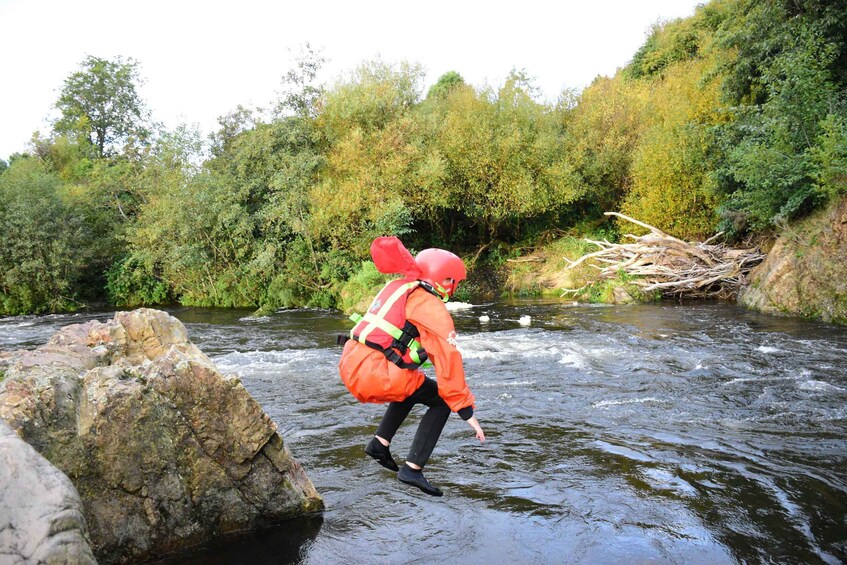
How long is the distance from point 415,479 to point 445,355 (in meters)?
1.24

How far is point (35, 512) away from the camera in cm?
323

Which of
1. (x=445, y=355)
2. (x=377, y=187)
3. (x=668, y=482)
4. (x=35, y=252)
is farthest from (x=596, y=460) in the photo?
(x=35, y=252)

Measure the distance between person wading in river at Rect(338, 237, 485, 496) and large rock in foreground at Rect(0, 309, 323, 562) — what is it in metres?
1.03

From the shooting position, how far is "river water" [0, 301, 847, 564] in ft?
16.1

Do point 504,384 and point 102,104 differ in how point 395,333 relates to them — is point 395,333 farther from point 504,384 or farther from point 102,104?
point 102,104

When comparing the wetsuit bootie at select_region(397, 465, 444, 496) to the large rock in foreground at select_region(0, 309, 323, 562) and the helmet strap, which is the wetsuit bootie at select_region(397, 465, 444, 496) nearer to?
the large rock in foreground at select_region(0, 309, 323, 562)

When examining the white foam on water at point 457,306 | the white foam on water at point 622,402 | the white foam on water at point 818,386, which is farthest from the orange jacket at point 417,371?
the white foam on water at point 457,306

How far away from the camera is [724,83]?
21.5m

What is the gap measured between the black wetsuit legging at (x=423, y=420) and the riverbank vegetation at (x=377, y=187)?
58.8 feet

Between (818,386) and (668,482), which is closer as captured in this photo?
(668,482)

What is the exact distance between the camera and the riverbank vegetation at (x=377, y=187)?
23.7 meters

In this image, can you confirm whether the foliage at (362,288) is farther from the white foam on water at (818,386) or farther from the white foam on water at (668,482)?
the white foam on water at (668,482)

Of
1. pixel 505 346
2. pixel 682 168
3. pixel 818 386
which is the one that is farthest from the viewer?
pixel 682 168

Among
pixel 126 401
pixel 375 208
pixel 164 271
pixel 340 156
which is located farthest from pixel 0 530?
pixel 164 271
